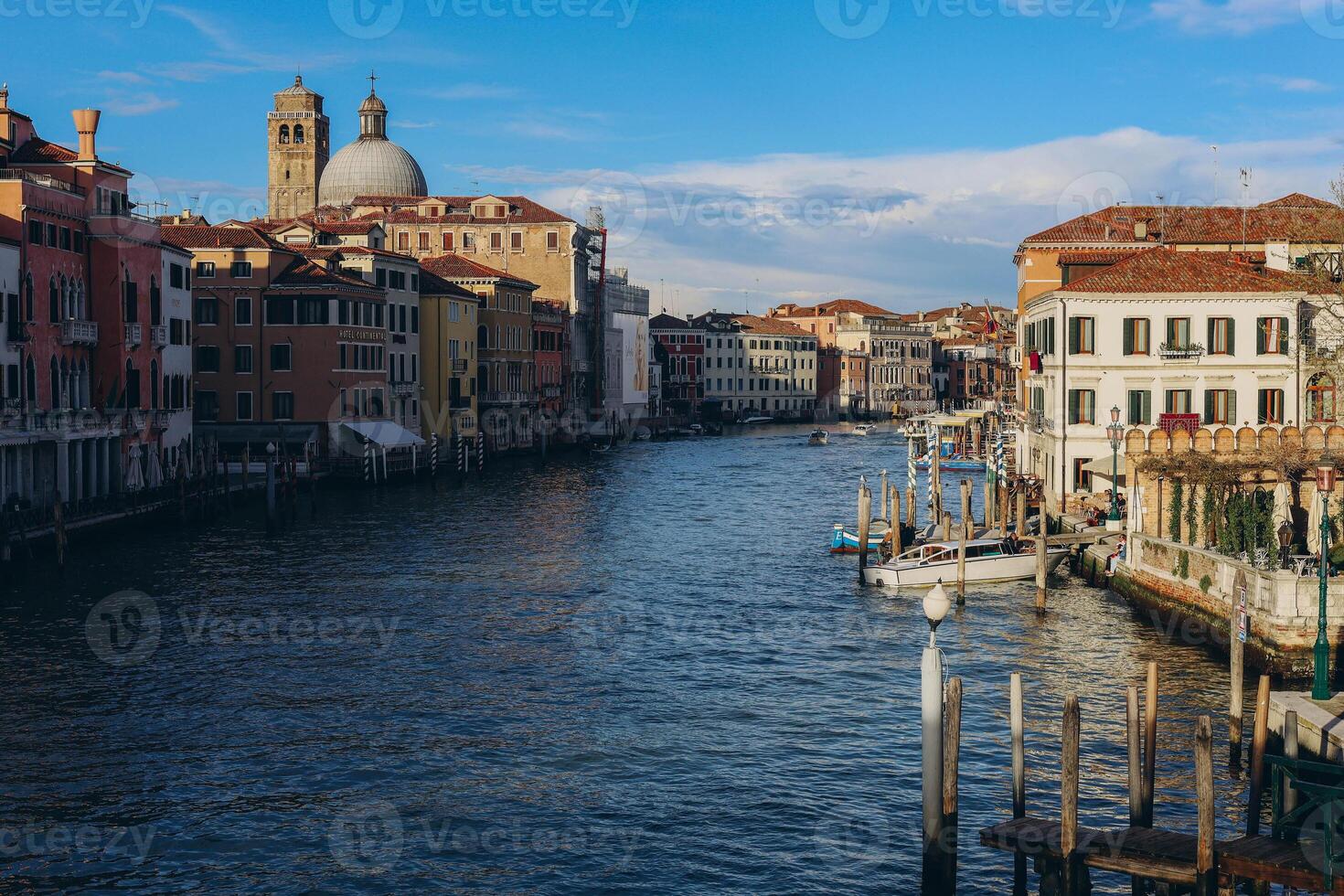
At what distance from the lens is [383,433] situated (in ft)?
216

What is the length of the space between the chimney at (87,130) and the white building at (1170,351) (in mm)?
29929

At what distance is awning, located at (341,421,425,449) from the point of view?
212 ft

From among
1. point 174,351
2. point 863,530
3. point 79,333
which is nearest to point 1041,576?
point 863,530

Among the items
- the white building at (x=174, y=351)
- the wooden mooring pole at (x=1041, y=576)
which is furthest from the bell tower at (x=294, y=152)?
the wooden mooring pole at (x=1041, y=576)

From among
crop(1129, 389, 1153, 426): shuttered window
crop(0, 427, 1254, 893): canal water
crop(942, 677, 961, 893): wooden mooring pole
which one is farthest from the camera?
crop(1129, 389, 1153, 426): shuttered window

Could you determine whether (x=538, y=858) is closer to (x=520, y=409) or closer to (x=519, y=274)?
(x=520, y=409)

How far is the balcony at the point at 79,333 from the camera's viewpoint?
45094 millimetres

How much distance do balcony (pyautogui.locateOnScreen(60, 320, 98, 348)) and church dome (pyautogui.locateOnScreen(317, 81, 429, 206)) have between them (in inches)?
2565

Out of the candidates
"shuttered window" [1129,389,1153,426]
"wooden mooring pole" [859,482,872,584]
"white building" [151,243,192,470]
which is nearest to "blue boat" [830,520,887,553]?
"wooden mooring pole" [859,482,872,584]

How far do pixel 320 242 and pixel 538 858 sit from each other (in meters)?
59.3

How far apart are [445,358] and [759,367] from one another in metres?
78.4

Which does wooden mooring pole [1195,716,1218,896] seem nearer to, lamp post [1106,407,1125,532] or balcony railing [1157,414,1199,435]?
lamp post [1106,407,1125,532]

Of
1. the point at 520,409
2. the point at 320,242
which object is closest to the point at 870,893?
the point at 320,242

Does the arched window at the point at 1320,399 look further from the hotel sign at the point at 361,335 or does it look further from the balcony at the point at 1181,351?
the hotel sign at the point at 361,335
